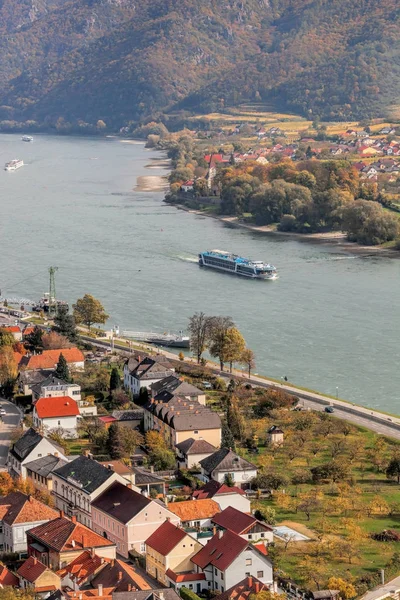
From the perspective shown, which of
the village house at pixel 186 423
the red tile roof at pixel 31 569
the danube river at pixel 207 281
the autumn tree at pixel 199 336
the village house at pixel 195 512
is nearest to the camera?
the red tile roof at pixel 31 569

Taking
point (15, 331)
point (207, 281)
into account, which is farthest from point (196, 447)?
point (207, 281)

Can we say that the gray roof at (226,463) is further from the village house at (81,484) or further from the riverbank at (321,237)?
the riverbank at (321,237)

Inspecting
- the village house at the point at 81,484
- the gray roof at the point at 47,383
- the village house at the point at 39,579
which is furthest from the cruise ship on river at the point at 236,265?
the village house at the point at 39,579

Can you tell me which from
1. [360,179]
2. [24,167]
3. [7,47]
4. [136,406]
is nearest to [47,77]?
[7,47]

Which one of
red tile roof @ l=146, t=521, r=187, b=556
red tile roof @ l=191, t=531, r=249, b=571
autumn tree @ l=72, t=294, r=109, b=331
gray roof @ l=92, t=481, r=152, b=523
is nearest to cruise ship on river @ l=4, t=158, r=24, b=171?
autumn tree @ l=72, t=294, r=109, b=331

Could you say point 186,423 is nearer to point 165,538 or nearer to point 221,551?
point 165,538
